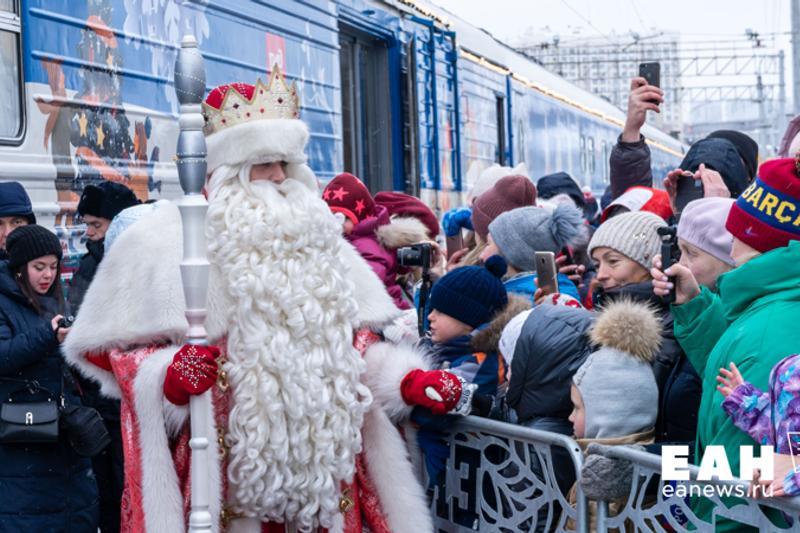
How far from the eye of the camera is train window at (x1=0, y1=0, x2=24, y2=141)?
454cm

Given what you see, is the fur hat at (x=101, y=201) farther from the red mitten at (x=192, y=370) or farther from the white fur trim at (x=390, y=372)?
the red mitten at (x=192, y=370)

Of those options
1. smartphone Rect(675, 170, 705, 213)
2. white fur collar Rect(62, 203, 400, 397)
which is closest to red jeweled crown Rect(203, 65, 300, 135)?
white fur collar Rect(62, 203, 400, 397)

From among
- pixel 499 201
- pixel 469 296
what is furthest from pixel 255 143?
pixel 499 201

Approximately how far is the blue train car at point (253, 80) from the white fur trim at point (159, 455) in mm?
1635

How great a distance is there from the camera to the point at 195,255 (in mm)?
3146

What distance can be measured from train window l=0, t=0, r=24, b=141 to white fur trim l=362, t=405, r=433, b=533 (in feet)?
6.67

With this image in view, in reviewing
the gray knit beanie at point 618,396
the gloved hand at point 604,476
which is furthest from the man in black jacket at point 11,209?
the gloved hand at point 604,476

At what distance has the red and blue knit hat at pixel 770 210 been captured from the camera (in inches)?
108

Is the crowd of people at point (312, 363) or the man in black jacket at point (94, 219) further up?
the man in black jacket at point (94, 219)

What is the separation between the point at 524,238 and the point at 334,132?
10.3ft

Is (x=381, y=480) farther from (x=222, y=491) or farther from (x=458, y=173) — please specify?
(x=458, y=173)

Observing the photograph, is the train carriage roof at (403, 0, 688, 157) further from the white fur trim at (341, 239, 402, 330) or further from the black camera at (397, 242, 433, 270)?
the white fur trim at (341, 239, 402, 330)

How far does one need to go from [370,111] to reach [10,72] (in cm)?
452

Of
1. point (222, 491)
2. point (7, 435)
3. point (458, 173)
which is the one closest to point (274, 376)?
point (222, 491)
